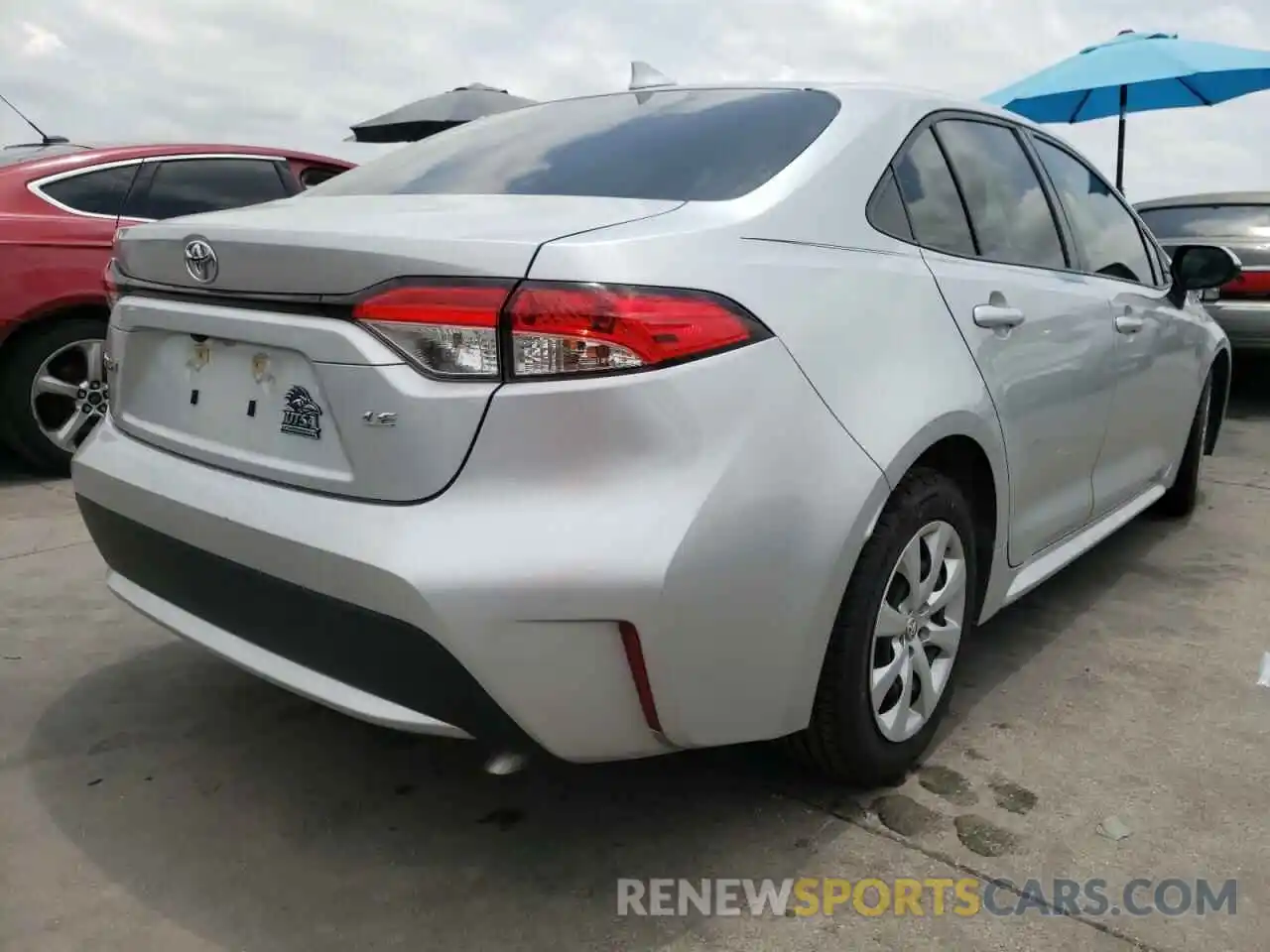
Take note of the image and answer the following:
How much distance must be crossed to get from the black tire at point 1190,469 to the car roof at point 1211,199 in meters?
3.18

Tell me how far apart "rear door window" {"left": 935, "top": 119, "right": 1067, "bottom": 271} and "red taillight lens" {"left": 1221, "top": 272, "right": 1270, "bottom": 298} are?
4189mm

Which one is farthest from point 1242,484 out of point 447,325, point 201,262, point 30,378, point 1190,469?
point 30,378

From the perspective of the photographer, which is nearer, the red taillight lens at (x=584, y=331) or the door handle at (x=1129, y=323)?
the red taillight lens at (x=584, y=331)

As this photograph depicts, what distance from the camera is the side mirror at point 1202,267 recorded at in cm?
365

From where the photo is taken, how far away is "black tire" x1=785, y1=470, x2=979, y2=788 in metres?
1.98

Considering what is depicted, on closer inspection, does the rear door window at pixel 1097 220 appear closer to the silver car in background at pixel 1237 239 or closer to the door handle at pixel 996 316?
the door handle at pixel 996 316

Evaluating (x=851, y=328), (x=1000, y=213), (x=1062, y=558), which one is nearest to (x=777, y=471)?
(x=851, y=328)

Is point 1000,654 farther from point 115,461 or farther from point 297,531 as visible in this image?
point 115,461

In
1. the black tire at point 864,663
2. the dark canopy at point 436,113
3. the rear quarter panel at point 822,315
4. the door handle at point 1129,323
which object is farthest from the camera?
the dark canopy at point 436,113

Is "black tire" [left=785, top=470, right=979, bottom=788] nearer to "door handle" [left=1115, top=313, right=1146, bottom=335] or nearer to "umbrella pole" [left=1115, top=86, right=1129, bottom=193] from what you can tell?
"door handle" [left=1115, top=313, right=1146, bottom=335]

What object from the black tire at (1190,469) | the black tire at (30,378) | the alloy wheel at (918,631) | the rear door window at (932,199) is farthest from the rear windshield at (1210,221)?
the black tire at (30,378)

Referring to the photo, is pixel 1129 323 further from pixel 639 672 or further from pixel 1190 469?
pixel 639 672

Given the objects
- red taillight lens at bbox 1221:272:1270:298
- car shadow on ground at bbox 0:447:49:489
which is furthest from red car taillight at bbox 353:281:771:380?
red taillight lens at bbox 1221:272:1270:298

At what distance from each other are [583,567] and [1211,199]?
270 inches
